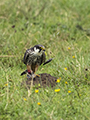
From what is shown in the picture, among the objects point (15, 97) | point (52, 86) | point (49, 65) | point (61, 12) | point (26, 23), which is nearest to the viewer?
point (15, 97)

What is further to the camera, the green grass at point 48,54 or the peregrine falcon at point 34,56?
the peregrine falcon at point 34,56

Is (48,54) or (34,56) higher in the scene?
(34,56)

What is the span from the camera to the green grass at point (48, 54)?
118 inches

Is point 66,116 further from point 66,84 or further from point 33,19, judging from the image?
point 33,19

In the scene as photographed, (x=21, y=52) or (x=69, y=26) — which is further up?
(x=69, y=26)

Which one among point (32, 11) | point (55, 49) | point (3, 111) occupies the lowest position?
point (3, 111)

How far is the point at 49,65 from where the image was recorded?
4.74 metres

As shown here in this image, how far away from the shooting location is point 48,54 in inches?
199

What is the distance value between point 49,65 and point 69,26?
8.27ft

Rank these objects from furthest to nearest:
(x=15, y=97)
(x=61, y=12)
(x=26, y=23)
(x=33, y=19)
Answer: (x=61, y=12), (x=33, y=19), (x=26, y=23), (x=15, y=97)

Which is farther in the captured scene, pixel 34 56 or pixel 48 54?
pixel 48 54

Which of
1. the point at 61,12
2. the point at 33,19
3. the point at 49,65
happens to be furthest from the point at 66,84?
the point at 61,12

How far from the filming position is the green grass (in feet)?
9.80

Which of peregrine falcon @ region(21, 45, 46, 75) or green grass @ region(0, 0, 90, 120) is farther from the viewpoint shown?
peregrine falcon @ region(21, 45, 46, 75)
